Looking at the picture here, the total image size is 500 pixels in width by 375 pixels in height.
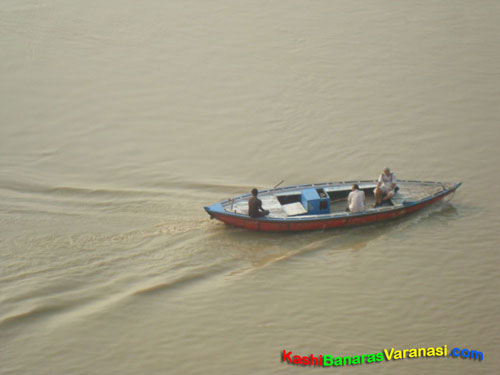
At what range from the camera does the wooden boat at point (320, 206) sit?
42.7 ft

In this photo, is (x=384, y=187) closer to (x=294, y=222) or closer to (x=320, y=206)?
(x=320, y=206)

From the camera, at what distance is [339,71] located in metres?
19.2

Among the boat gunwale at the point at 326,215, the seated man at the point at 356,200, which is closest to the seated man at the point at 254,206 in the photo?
the boat gunwale at the point at 326,215

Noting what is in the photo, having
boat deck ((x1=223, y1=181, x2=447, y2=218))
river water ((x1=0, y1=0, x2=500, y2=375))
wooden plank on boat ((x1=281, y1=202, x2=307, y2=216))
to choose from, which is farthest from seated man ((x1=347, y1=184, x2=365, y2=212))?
wooden plank on boat ((x1=281, y1=202, x2=307, y2=216))

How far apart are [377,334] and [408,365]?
77 centimetres

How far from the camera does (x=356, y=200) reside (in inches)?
520

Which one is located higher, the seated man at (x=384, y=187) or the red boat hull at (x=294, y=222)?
the seated man at (x=384, y=187)

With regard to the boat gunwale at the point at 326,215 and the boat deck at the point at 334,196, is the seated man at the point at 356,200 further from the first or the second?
the boat deck at the point at 334,196

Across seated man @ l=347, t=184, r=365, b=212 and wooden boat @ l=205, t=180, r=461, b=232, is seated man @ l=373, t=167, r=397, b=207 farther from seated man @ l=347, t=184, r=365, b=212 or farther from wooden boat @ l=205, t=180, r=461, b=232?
seated man @ l=347, t=184, r=365, b=212

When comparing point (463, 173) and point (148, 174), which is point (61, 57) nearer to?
point (148, 174)

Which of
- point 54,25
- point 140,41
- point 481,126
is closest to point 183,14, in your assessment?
point 140,41

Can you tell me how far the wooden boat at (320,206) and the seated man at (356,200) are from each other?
0.41 ft

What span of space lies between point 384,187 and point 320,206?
147 cm

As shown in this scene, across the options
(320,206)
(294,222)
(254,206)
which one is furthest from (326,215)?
(254,206)
